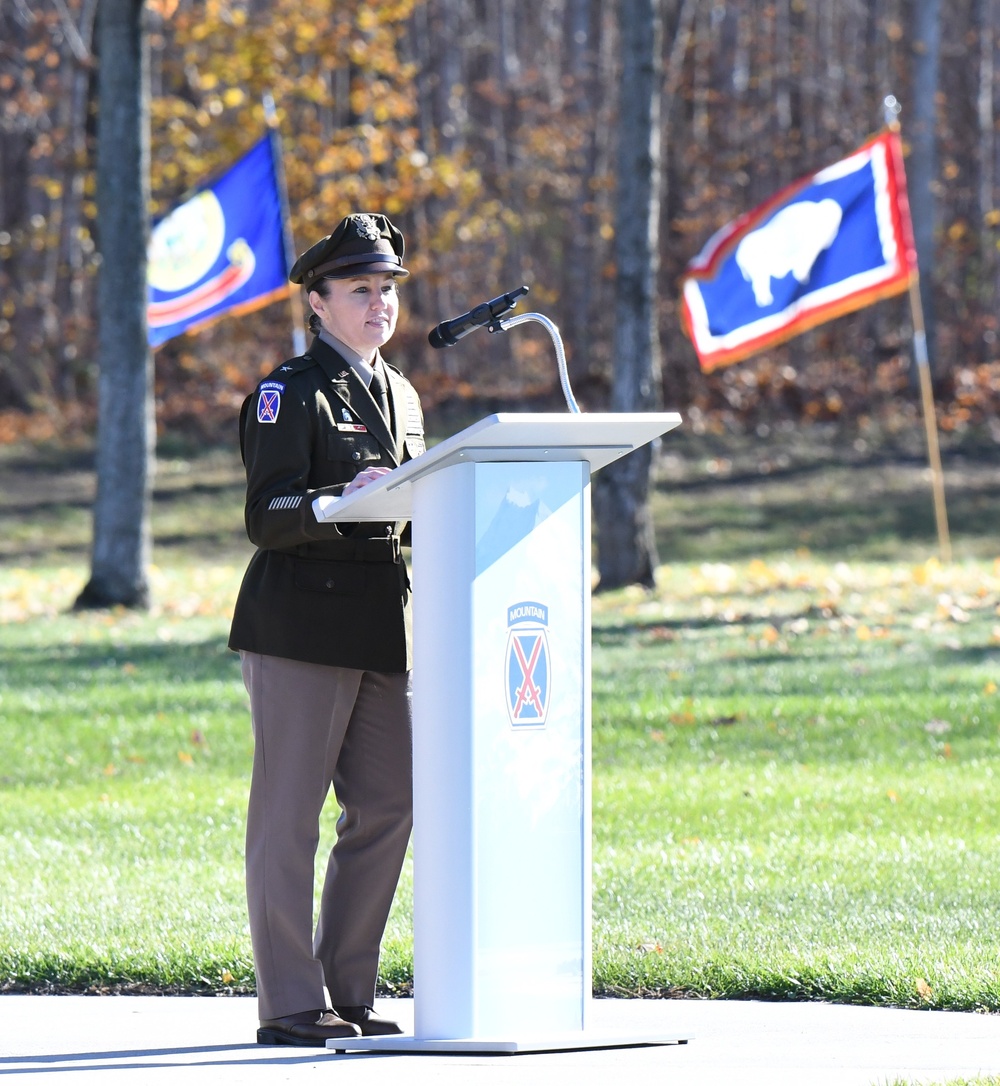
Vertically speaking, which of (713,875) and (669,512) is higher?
(669,512)

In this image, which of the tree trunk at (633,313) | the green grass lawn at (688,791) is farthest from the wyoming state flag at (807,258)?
the green grass lawn at (688,791)

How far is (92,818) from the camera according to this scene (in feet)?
26.2

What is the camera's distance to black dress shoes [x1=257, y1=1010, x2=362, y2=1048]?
4.41 metres

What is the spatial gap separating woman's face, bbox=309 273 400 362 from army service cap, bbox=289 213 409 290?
0.11 feet

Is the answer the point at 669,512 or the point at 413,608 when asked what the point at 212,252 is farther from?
the point at 413,608

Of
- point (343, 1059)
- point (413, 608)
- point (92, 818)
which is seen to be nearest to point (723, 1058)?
point (343, 1059)

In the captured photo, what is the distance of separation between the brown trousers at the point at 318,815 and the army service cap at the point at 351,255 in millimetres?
939

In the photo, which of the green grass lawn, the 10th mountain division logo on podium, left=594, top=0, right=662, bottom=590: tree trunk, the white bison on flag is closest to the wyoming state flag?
the white bison on flag

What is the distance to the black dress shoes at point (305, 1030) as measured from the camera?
441cm

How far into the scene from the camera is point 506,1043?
391 centimetres

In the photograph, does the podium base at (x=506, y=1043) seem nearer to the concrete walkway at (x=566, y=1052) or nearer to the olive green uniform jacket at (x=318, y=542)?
the concrete walkway at (x=566, y=1052)

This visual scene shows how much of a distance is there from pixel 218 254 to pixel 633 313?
148 inches

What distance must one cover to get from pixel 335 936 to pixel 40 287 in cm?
2824

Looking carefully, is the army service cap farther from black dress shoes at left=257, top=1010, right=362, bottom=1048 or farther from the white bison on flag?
the white bison on flag
